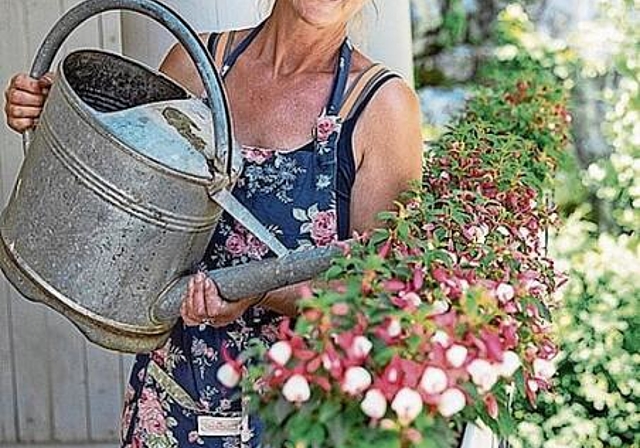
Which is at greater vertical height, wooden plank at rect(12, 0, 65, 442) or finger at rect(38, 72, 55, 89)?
finger at rect(38, 72, 55, 89)

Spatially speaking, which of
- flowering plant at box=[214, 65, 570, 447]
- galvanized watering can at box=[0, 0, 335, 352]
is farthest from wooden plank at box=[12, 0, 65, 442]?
flowering plant at box=[214, 65, 570, 447]

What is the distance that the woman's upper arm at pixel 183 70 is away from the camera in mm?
1683

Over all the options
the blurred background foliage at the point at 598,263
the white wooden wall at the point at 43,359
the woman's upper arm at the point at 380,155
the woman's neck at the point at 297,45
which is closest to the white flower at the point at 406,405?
the woman's upper arm at the point at 380,155

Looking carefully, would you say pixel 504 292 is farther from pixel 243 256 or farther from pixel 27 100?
pixel 27 100

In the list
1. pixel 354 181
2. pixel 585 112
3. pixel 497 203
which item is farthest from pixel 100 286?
pixel 585 112

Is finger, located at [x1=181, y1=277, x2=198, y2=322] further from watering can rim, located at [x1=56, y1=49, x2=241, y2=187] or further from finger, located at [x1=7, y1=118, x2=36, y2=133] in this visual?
finger, located at [x1=7, y1=118, x2=36, y2=133]

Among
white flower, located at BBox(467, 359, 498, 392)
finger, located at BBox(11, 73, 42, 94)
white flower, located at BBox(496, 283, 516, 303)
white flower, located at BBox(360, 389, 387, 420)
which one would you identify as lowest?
white flower, located at BBox(496, 283, 516, 303)

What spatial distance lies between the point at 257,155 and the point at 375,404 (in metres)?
0.73

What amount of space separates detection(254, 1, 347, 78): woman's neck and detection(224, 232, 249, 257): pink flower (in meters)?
0.22

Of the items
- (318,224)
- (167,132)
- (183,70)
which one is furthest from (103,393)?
(167,132)

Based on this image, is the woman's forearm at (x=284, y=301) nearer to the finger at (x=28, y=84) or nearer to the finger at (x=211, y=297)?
the finger at (x=211, y=297)

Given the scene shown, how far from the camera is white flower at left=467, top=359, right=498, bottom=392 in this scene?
38.1 inches

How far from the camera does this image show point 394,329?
37.6 inches

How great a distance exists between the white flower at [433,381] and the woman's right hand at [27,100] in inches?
31.3
